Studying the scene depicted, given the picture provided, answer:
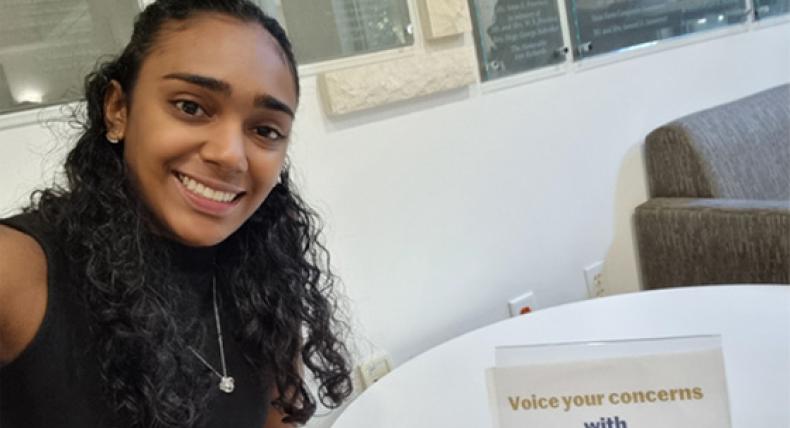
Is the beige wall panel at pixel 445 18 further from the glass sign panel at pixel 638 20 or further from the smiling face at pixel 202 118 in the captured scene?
the smiling face at pixel 202 118

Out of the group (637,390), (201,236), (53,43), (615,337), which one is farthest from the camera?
(615,337)

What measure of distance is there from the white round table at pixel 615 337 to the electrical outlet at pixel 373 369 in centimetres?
19

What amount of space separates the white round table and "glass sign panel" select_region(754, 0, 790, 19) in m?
1.47

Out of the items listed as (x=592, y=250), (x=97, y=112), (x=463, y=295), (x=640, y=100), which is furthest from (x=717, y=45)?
(x=97, y=112)

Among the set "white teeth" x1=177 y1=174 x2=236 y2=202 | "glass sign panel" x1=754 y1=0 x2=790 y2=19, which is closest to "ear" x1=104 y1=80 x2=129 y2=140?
"white teeth" x1=177 y1=174 x2=236 y2=202

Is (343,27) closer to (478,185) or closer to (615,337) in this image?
(478,185)

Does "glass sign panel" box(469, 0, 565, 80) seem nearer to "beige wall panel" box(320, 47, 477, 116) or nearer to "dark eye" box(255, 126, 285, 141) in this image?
"beige wall panel" box(320, 47, 477, 116)

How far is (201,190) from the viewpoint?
2.56ft

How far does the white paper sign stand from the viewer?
0.68 meters

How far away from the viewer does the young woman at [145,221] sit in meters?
0.74

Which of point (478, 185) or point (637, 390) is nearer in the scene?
point (637, 390)

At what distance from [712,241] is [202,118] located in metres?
1.48

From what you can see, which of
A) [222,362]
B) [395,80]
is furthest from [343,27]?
[222,362]

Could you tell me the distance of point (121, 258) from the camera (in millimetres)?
799
